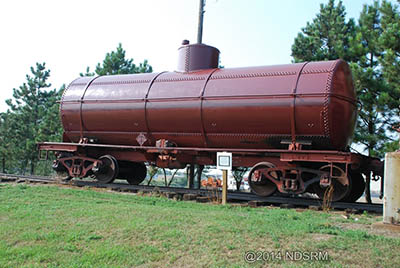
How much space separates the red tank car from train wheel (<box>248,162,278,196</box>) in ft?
0.09

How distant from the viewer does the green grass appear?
4.79m

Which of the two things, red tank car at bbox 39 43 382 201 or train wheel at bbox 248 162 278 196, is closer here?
red tank car at bbox 39 43 382 201

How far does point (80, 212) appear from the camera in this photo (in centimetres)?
724

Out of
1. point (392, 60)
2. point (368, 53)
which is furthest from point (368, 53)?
point (392, 60)

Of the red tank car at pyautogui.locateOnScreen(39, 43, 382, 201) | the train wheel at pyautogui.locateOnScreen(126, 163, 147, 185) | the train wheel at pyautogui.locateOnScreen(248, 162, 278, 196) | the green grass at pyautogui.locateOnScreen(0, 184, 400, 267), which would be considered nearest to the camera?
the green grass at pyautogui.locateOnScreen(0, 184, 400, 267)

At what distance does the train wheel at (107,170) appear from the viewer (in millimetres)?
12906

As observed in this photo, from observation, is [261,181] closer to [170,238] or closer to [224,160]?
[224,160]

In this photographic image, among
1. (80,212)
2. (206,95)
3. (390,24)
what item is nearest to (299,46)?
(390,24)

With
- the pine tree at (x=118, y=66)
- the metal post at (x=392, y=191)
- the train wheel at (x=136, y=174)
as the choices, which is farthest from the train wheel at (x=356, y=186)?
the pine tree at (x=118, y=66)

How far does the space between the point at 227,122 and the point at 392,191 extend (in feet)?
16.7

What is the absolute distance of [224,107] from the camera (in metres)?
10.6

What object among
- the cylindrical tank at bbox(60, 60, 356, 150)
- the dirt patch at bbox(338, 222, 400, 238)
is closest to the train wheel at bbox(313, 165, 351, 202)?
the cylindrical tank at bbox(60, 60, 356, 150)

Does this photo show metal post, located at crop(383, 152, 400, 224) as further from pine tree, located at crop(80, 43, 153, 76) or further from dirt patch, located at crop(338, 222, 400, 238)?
pine tree, located at crop(80, 43, 153, 76)

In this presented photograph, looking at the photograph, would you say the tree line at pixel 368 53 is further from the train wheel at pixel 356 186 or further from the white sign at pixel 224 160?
the white sign at pixel 224 160
